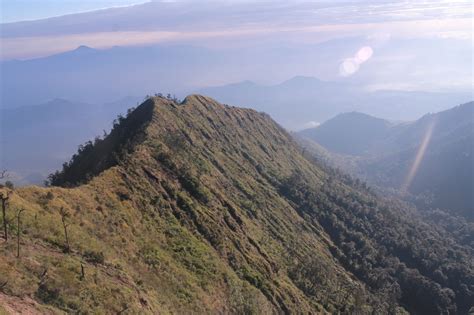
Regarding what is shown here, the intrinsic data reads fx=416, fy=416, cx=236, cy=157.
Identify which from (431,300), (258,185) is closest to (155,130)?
(258,185)

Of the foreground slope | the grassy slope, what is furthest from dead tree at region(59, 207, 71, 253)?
the grassy slope

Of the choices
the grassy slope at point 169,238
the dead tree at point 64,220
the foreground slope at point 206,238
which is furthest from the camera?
the dead tree at point 64,220

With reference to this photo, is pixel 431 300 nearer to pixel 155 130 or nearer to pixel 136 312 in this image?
pixel 155 130

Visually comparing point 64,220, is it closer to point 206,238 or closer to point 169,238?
point 169,238

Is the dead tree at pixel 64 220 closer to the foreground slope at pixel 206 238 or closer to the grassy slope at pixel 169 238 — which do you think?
the foreground slope at pixel 206 238

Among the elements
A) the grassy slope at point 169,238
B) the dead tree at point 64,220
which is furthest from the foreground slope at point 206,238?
the dead tree at point 64,220

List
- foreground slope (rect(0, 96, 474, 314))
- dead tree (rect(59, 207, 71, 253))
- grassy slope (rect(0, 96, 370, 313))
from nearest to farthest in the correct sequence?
grassy slope (rect(0, 96, 370, 313))
foreground slope (rect(0, 96, 474, 314))
dead tree (rect(59, 207, 71, 253))

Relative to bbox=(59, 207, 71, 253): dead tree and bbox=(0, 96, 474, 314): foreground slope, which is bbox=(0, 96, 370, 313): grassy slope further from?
bbox=(59, 207, 71, 253): dead tree

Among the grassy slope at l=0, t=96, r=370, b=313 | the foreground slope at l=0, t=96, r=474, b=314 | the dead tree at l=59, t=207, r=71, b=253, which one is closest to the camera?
the grassy slope at l=0, t=96, r=370, b=313
